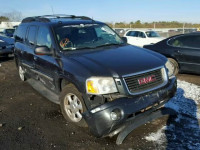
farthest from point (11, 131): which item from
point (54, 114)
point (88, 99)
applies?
point (88, 99)

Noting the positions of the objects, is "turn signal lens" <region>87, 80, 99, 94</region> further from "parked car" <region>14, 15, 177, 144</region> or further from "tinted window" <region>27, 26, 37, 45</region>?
"tinted window" <region>27, 26, 37, 45</region>

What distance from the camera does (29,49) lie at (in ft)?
16.8

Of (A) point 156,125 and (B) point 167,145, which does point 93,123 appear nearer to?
(B) point 167,145

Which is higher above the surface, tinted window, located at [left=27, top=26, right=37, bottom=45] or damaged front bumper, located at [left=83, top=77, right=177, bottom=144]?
tinted window, located at [left=27, top=26, right=37, bottom=45]

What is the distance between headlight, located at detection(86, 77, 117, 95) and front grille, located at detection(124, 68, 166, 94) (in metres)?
0.22

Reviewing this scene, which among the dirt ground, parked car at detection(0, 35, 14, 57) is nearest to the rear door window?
parked car at detection(0, 35, 14, 57)

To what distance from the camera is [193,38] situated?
22.4ft

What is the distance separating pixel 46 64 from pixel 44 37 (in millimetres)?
620

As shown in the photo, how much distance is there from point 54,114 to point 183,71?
4743 mm

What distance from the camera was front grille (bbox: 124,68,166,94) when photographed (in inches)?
120

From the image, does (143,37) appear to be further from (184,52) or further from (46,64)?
(46,64)

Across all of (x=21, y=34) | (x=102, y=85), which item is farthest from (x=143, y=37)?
(x=102, y=85)

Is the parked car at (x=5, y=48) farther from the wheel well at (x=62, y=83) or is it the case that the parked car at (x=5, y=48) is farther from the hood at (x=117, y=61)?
the hood at (x=117, y=61)

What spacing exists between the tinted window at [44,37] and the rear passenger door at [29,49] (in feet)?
1.10
